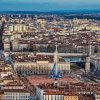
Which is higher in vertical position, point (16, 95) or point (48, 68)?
point (16, 95)

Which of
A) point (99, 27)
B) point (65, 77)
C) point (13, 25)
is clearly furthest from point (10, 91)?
point (99, 27)

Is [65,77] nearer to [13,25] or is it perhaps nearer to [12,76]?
[12,76]

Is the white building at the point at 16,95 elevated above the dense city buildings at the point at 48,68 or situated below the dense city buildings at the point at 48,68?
above

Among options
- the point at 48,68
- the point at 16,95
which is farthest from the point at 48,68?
the point at 16,95

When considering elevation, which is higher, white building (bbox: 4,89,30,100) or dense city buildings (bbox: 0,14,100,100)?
white building (bbox: 4,89,30,100)

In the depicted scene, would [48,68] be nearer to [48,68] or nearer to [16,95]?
[48,68]

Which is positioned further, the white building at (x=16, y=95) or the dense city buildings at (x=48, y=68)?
the dense city buildings at (x=48, y=68)

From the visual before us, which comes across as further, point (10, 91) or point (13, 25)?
point (13, 25)

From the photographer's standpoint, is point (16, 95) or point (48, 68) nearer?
point (16, 95)
